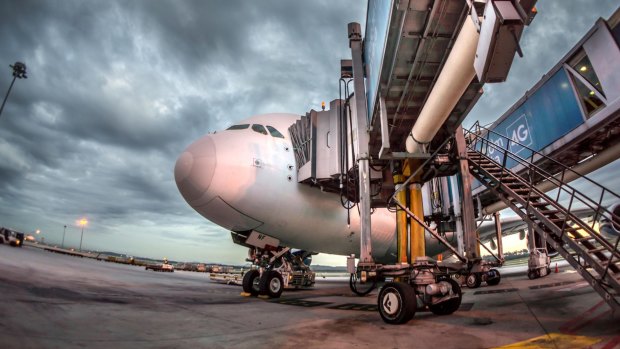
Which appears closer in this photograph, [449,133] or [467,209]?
[467,209]

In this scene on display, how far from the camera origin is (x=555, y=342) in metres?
3.59

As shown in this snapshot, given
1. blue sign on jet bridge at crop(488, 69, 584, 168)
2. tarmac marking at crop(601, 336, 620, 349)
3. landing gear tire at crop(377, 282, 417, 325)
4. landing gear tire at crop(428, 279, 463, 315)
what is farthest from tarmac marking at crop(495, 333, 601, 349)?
blue sign on jet bridge at crop(488, 69, 584, 168)

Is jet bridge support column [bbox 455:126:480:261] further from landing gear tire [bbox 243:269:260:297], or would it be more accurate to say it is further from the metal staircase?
landing gear tire [bbox 243:269:260:297]

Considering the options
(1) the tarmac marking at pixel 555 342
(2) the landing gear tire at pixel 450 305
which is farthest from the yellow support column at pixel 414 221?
(1) the tarmac marking at pixel 555 342

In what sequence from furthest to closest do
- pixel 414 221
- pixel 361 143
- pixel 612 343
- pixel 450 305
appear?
pixel 414 221, pixel 361 143, pixel 450 305, pixel 612 343

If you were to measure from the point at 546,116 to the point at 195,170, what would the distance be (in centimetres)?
1093

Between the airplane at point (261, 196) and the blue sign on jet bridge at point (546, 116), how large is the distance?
5.87m

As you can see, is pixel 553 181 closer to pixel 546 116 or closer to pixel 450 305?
pixel 546 116

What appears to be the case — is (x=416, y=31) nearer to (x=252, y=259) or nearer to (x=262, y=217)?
(x=262, y=217)

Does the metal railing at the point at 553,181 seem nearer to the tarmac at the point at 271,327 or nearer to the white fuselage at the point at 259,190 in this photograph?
the tarmac at the point at 271,327

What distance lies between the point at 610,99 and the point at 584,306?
15.8ft

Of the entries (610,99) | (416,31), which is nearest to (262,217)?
(416,31)

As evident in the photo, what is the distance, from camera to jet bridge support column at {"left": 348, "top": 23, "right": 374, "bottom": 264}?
6.35 meters

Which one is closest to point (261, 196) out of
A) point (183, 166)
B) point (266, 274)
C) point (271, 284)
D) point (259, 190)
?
point (259, 190)
